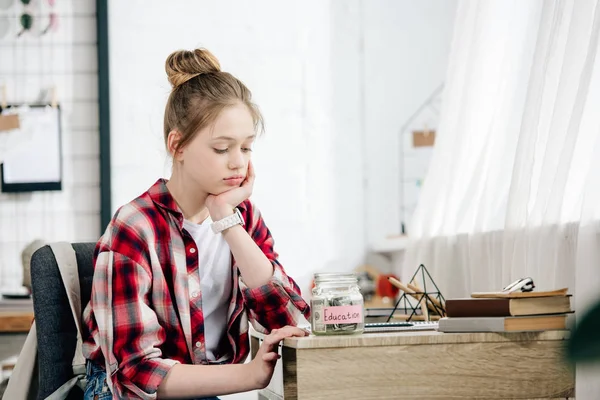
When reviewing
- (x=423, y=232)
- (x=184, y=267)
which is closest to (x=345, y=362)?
(x=184, y=267)

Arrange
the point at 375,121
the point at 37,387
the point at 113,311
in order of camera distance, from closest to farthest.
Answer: the point at 113,311, the point at 37,387, the point at 375,121

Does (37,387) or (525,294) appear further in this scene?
(37,387)

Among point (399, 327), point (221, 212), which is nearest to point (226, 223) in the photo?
point (221, 212)

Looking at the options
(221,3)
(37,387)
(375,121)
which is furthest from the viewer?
(375,121)

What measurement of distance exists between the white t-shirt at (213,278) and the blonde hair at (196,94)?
0.17 metres

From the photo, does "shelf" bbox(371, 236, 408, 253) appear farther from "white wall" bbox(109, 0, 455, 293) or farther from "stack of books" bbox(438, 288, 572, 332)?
"stack of books" bbox(438, 288, 572, 332)

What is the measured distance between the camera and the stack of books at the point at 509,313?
122 cm

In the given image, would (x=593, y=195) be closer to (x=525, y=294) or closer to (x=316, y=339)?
(x=525, y=294)

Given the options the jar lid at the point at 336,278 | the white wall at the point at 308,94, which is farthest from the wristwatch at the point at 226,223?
the white wall at the point at 308,94

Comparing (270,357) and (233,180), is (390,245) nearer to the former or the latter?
(233,180)

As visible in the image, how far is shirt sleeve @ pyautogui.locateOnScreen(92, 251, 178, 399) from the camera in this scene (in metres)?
1.25

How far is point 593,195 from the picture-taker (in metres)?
1.49

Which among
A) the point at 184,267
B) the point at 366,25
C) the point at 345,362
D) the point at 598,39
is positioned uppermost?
the point at 366,25

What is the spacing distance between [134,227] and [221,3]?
2314mm
